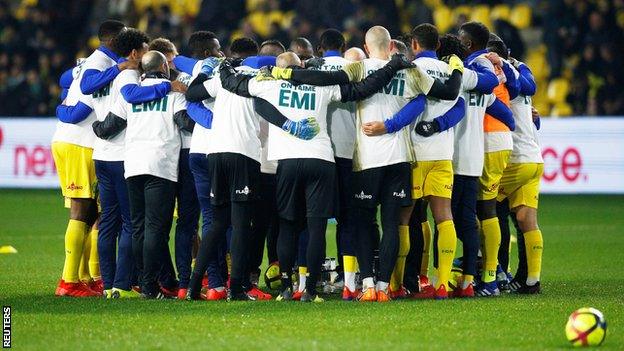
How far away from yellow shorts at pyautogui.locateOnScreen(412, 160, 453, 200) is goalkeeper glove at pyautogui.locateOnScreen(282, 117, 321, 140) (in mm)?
1147

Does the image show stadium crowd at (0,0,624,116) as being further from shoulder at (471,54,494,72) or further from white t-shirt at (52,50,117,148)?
white t-shirt at (52,50,117,148)

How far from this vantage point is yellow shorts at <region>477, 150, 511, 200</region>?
38.5 ft

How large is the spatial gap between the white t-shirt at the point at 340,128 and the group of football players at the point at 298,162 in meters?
0.01

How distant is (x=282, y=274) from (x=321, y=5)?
1494 centimetres

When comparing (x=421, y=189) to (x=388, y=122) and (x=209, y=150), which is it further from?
(x=209, y=150)

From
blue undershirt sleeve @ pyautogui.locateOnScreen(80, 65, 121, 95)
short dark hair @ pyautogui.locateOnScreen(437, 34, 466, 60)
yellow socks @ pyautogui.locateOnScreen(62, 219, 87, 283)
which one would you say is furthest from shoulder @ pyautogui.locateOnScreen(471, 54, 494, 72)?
yellow socks @ pyautogui.locateOnScreen(62, 219, 87, 283)

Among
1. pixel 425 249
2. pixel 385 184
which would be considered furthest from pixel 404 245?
pixel 425 249

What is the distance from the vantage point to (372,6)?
25438 millimetres

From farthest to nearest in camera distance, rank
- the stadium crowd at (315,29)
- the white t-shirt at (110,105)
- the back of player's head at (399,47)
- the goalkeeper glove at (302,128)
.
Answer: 1. the stadium crowd at (315,29)
2. the white t-shirt at (110,105)
3. the back of player's head at (399,47)
4. the goalkeeper glove at (302,128)

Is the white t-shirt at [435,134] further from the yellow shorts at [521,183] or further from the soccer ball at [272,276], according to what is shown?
the soccer ball at [272,276]

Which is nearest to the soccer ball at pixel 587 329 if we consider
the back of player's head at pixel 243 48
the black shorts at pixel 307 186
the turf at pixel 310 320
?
the turf at pixel 310 320

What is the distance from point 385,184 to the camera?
1091cm

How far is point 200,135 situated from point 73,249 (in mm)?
1685

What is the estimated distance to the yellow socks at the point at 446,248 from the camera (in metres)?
11.1
